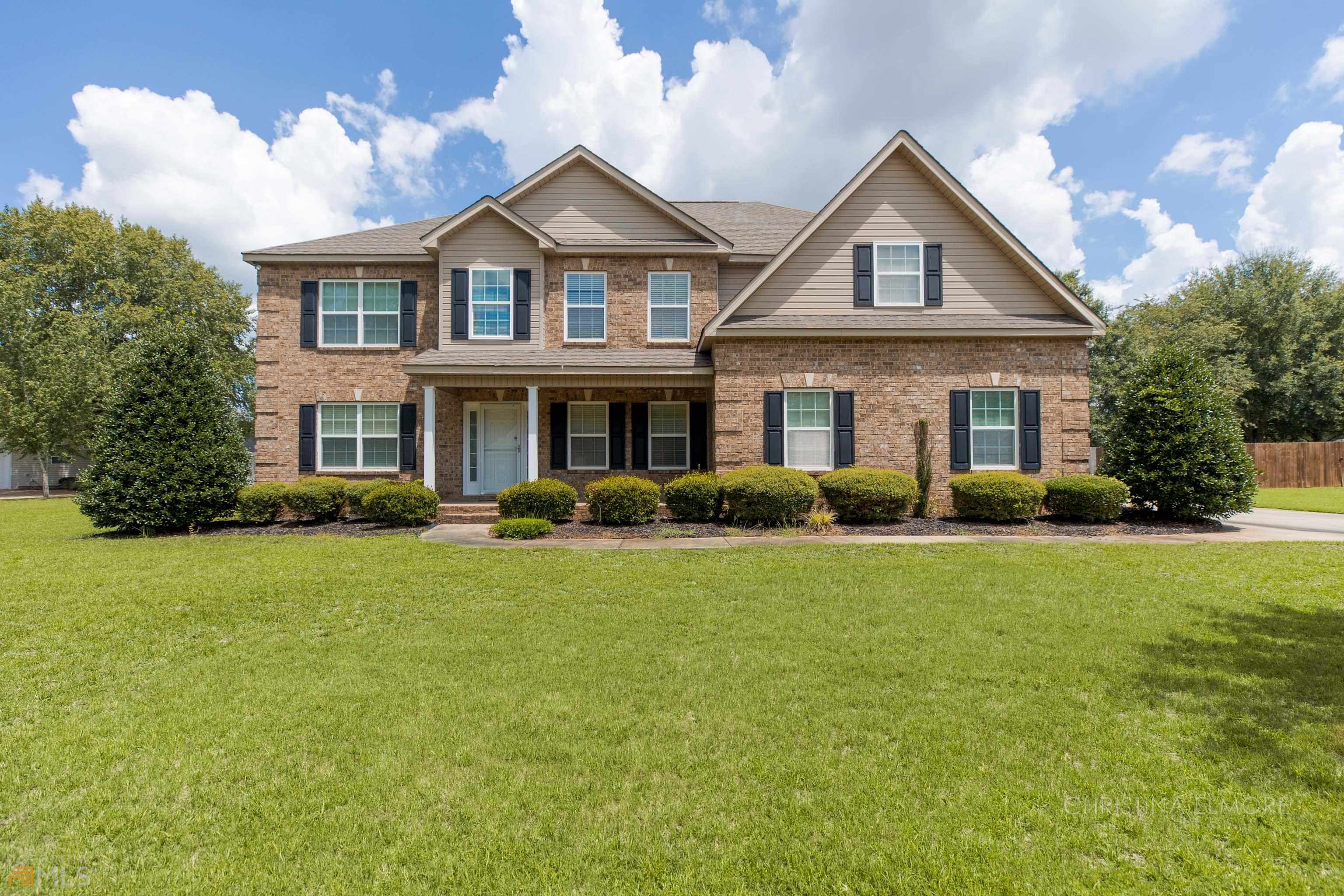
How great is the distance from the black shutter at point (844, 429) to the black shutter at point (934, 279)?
304 centimetres

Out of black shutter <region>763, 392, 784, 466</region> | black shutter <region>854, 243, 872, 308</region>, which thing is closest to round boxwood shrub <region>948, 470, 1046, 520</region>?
black shutter <region>763, 392, 784, 466</region>

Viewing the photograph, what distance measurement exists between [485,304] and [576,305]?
7.47 feet

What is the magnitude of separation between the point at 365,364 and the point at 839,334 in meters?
11.9

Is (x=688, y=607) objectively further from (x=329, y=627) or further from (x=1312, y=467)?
(x=1312, y=467)

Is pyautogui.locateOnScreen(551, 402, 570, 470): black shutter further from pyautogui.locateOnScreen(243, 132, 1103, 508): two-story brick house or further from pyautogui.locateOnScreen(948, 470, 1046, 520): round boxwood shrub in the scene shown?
pyautogui.locateOnScreen(948, 470, 1046, 520): round boxwood shrub

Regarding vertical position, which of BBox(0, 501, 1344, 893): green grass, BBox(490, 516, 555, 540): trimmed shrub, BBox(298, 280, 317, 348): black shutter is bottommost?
BBox(0, 501, 1344, 893): green grass

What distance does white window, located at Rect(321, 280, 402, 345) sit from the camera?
15.5 metres

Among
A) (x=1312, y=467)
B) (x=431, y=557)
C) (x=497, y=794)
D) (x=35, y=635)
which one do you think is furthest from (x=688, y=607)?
(x=1312, y=467)

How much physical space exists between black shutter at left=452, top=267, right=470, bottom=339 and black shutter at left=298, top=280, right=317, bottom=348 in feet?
12.2

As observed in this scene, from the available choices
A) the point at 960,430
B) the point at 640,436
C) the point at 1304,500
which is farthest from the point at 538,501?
the point at 1304,500

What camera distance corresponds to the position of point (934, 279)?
1405 centimetres

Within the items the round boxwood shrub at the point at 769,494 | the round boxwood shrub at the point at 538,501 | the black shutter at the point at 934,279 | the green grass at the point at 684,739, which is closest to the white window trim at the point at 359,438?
the round boxwood shrub at the point at 538,501

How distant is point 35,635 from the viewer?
5.63 meters

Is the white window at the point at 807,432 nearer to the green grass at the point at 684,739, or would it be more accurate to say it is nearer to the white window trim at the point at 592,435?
the white window trim at the point at 592,435
